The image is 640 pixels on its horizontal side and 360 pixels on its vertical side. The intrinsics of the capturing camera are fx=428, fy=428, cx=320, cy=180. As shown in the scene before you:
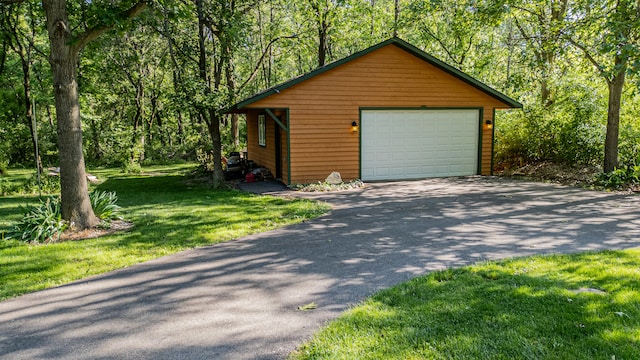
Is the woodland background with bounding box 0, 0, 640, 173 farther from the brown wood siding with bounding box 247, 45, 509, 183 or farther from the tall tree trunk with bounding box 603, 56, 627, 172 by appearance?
the brown wood siding with bounding box 247, 45, 509, 183

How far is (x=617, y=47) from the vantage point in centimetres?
694

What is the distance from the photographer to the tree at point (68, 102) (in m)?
7.03

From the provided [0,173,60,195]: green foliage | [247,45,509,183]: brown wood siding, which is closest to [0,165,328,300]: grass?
[0,173,60,195]: green foliage

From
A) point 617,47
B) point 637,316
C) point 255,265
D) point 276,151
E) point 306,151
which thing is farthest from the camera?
point 276,151

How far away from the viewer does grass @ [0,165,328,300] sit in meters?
5.25

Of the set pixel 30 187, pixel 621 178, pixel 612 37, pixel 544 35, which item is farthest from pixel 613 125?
pixel 30 187

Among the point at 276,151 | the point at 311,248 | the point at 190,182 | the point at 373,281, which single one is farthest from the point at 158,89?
the point at 373,281

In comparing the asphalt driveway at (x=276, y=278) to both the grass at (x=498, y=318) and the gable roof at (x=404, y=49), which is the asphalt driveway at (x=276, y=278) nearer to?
the grass at (x=498, y=318)

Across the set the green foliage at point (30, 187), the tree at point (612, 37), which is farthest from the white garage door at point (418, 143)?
the green foliage at point (30, 187)

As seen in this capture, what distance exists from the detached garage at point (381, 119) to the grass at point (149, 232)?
241 centimetres

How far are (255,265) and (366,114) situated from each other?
320 inches

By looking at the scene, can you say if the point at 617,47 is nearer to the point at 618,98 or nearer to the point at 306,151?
the point at 618,98

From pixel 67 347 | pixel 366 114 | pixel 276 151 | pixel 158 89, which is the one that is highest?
pixel 158 89

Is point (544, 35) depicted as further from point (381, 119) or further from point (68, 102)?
point (68, 102)
